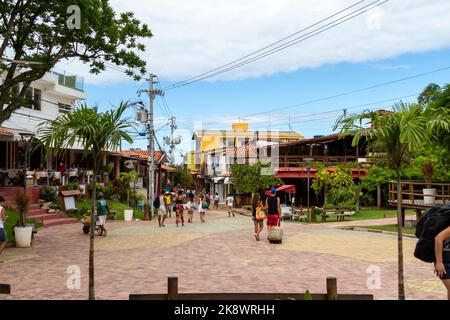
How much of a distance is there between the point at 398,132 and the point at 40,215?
18.5 m

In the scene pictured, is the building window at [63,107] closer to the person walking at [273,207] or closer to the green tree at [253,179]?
the green tree at [253,179]

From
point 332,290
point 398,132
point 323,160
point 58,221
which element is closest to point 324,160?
point 323,160

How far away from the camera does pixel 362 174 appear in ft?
124

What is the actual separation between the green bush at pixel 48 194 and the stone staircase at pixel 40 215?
2.45 feet

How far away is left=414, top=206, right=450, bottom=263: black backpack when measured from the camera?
5109mm

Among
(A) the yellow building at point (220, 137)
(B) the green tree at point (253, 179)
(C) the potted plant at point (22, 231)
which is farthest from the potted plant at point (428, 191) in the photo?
(A) the yellow building at point (220, 137)

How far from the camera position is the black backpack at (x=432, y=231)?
5109mm

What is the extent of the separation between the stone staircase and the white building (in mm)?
2412

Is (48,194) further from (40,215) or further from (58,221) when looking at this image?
(58,221)

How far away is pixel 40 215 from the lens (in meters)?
22.1

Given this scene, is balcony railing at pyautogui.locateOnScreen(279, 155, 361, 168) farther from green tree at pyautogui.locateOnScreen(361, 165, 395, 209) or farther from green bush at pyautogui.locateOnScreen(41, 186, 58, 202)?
green bush at pyautogui.locateOnScreen(41, 186, 58, 202)
